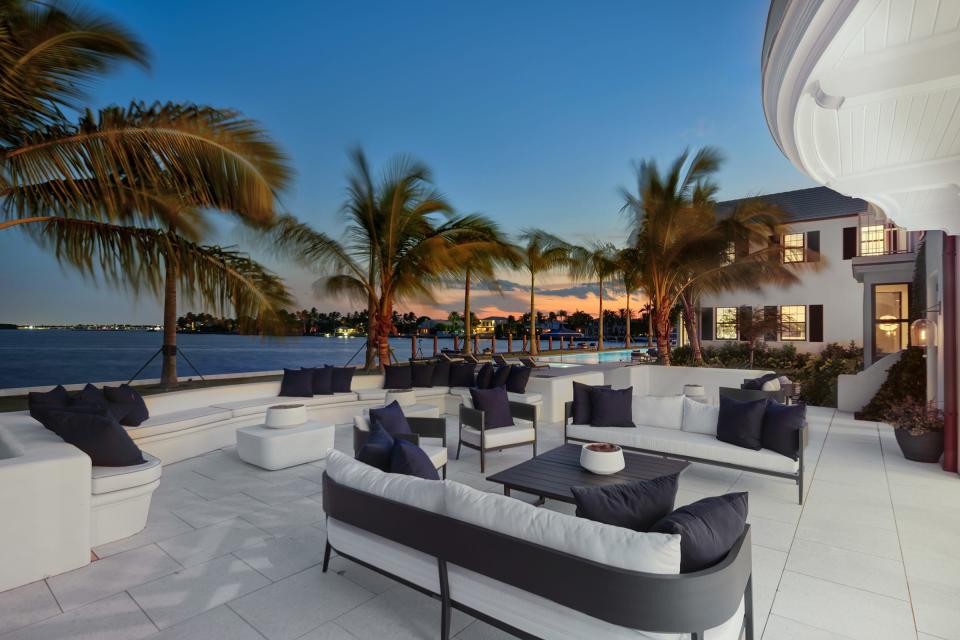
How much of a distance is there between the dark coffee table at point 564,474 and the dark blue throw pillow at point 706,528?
4.25 ft

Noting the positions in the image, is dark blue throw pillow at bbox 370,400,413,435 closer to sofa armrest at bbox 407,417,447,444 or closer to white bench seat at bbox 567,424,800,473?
sofa armrest at bbox 407,417,447,444

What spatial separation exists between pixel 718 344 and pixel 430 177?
11.1m

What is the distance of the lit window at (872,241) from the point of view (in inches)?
490

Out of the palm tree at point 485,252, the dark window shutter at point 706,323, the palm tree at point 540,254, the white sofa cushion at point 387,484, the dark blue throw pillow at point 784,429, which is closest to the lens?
the white sofa cushion at point 387,484

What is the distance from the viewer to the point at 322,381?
24.3ft

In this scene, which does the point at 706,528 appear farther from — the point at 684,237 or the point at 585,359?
the point at 585,359

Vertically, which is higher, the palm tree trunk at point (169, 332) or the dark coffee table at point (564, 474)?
the palm tree trunk at point (169, 332)

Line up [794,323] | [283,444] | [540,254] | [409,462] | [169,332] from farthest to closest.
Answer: [540,254], [794,323], [169,332], [283,444], [409,462]

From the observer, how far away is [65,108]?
Result: 4426 millimetres

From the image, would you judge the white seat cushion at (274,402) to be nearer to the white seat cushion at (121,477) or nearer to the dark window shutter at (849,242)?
the white seat cushion at (121,477)

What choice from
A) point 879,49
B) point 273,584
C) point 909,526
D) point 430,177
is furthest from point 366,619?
point 430,177

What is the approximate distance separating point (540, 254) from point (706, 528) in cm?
1507

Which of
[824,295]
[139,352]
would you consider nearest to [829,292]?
[824,295]

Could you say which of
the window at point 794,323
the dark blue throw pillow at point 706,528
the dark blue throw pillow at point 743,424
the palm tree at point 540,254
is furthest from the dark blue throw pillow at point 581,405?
the window at point 794,323
